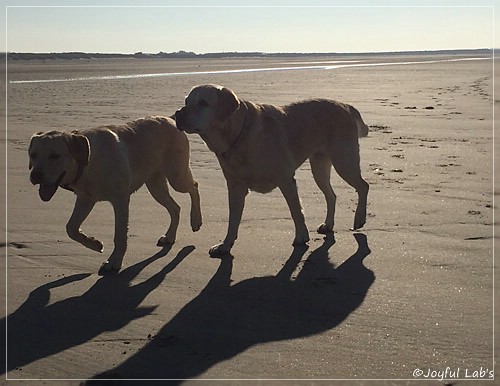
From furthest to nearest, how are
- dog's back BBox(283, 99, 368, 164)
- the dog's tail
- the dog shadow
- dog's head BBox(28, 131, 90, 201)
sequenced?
the dog's tail → dog's back BBox(283, 99, 368, 164) → dog's head BBox(28, 131, 90, 201) → the dog shadow

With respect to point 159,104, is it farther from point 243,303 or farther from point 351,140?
point 243,303

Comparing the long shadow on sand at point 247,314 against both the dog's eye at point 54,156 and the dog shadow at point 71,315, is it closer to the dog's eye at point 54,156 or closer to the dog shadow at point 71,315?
the dog shadow at point 71,315

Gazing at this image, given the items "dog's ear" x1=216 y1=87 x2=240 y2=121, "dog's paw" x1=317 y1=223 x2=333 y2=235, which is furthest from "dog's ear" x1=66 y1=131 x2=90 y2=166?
"dog's paw" x1=317 y1=223 x2=333 y2=235

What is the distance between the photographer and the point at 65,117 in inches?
575

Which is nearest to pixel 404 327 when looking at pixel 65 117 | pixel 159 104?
pixel 65 117

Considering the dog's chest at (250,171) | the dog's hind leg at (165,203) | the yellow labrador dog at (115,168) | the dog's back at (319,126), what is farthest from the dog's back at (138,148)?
the dog's back at (319,126)

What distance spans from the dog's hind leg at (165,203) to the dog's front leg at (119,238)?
55cm

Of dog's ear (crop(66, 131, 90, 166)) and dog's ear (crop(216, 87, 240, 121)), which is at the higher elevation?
dog's ear (crop(216, 87, 240, 121))

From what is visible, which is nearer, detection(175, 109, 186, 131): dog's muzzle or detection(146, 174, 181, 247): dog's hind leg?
detection(175, 109, 186, 131): dog's muzzle

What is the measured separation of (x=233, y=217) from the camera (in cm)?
604

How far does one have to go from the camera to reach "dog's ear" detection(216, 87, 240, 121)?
5859mm

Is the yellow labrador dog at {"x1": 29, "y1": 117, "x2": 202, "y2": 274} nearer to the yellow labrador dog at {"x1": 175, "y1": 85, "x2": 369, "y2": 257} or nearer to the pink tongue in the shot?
the pink tongue

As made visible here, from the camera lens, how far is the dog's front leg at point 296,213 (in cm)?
604

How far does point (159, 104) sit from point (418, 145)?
8287 mm
